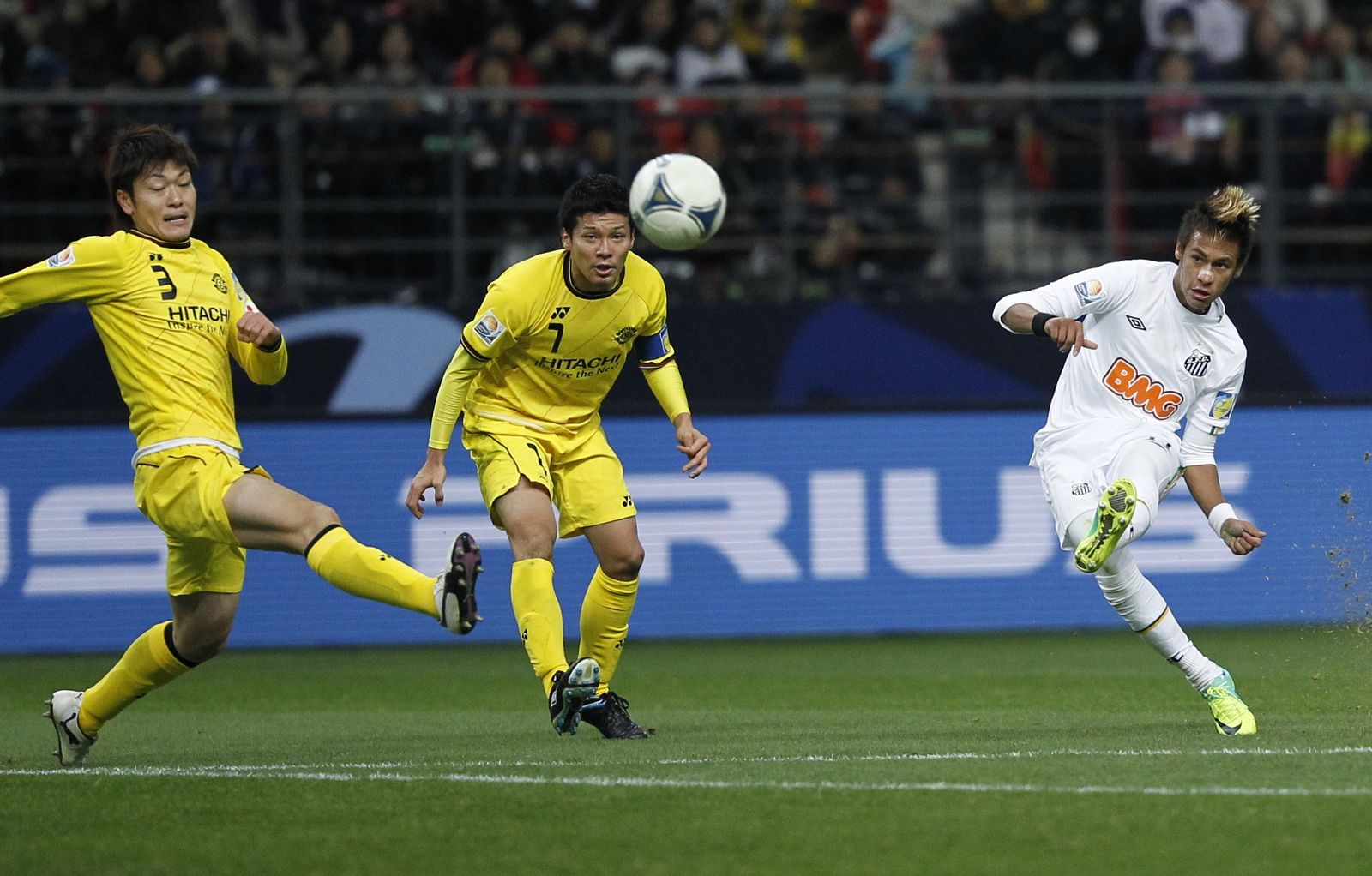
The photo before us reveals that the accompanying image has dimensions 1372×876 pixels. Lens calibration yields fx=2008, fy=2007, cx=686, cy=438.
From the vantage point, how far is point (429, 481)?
770 cm

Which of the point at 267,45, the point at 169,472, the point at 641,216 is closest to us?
the point at 169,472

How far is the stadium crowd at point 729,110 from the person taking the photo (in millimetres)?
14766

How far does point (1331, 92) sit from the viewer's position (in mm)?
15180

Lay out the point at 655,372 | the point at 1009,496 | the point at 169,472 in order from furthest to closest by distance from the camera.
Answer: the point at 1009,496 → the point at 655,372 → the point at 169,472

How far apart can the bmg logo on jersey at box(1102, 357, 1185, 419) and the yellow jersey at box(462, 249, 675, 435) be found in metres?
1.88

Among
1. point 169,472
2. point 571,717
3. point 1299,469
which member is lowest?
point 1299,469

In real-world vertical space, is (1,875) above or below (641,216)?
below

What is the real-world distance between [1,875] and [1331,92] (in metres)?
12.5

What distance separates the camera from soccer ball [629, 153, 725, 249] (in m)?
9.27

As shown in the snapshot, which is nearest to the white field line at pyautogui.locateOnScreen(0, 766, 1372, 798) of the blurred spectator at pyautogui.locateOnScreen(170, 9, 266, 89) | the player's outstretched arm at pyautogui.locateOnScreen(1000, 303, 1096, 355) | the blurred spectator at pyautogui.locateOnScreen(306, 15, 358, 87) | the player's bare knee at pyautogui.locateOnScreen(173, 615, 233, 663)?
the player's bare knee at pyautogui.locateOnScreen(173, 615, 233, 663)

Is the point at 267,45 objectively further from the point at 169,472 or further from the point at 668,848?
the point at 668,848

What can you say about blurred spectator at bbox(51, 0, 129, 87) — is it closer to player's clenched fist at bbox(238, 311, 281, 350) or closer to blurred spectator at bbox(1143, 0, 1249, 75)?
blurred spectator at bbox(1143, 0, 1249, 75)

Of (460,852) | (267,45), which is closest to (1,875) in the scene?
(460,852)

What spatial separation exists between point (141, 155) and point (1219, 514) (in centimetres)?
430
